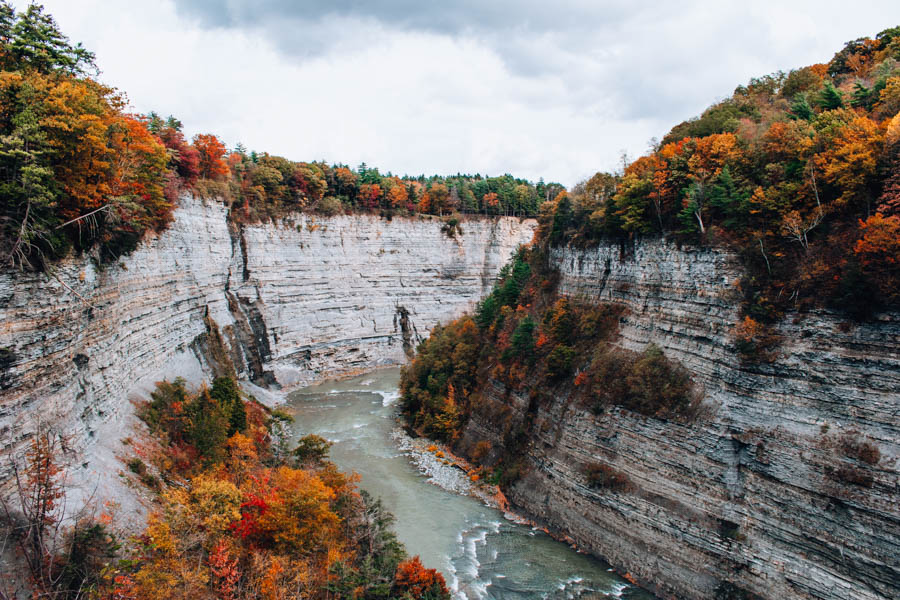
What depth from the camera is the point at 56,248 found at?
17.6 meters

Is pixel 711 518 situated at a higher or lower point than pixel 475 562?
higher

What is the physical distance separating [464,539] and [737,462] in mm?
12505

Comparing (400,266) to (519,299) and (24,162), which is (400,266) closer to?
(519,299)

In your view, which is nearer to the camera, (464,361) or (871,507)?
(871,507)

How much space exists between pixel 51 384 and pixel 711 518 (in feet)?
79.2

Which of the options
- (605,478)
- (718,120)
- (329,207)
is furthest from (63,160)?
(329,207)

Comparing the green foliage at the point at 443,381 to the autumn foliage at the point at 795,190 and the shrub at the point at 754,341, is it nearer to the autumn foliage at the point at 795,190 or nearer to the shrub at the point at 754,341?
the autumn foliage at the point at 795,190

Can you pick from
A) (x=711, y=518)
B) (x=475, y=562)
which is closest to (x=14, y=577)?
(x=475, y=562)

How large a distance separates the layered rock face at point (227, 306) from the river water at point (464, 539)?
12.4m

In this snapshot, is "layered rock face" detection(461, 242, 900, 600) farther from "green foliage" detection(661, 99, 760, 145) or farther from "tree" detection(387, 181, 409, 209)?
"tree" detection(387, 181, 409, 209)

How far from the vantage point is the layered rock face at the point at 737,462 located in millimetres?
15992

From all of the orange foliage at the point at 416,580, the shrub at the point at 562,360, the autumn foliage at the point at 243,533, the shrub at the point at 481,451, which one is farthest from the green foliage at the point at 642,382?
the autumn foliage at the point at 243,533

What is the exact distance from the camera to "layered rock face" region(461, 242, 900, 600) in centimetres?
1599

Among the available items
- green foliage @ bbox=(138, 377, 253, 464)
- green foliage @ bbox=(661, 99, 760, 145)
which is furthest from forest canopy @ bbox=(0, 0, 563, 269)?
green foliage @ bbox=(661, 99, 760, 145)
